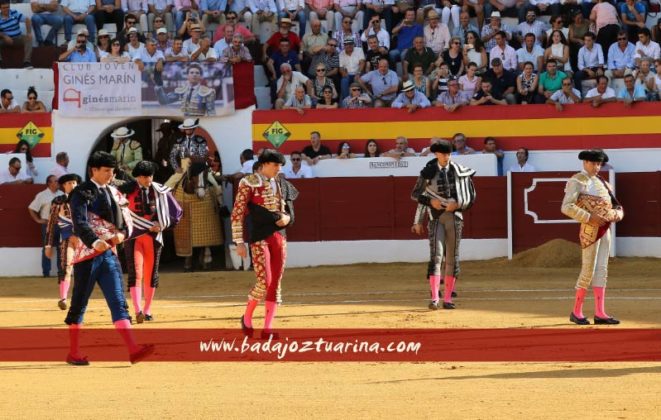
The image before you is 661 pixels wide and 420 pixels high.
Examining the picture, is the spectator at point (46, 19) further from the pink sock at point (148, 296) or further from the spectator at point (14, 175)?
the pink sock at point (148, 296)

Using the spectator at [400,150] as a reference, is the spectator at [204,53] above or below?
above

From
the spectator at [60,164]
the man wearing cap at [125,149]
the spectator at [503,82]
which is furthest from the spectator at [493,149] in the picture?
the spectator at [60,164]

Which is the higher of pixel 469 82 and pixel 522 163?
Answer: pixel 469 82

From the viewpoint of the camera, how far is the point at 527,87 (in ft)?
56.6

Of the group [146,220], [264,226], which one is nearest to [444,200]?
[264,226]

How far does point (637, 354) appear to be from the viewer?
8.86 metres

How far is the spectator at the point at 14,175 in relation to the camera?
17422mm

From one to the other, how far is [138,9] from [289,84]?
2.76 meters

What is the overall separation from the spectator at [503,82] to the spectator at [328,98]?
1.95m

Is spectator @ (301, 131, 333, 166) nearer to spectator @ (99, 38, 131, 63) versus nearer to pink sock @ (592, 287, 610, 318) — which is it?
spectator @ (99, 38, 131, 63)

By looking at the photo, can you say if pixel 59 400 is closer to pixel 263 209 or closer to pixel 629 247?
pixel 263 209

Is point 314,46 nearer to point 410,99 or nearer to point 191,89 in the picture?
point 410,99

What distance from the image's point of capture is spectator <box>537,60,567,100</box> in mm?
17078

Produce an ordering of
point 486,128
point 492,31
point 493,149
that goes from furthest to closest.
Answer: point 492,31 < point 486,128 < point 493,149
